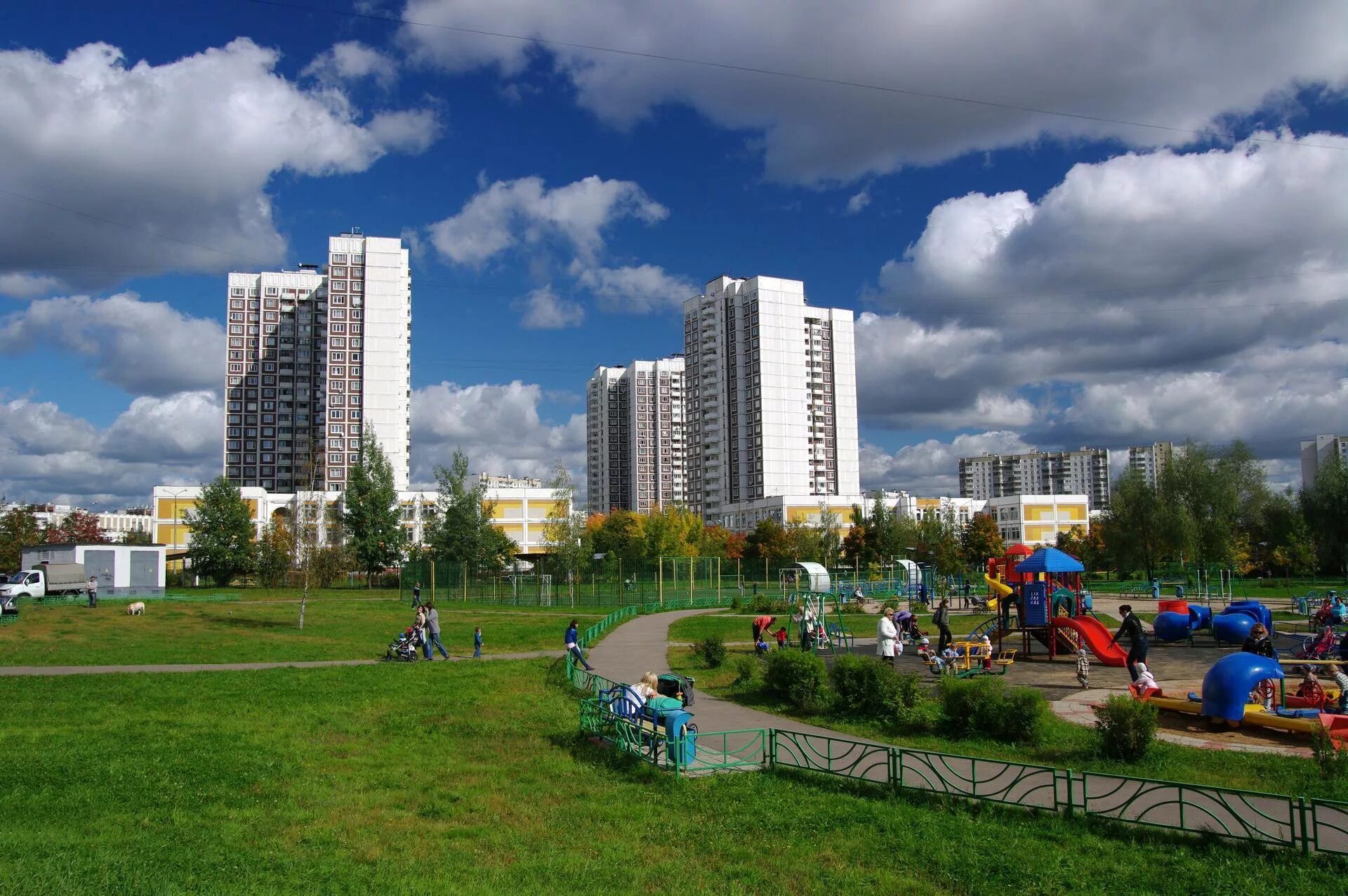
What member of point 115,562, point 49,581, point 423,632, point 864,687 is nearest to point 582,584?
point 115,562

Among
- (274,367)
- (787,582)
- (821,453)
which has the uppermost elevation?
(274,367)

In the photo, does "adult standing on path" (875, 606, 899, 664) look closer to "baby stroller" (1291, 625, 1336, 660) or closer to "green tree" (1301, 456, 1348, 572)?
Answer: "baby stroller" (1291, 625, 1336, 660)

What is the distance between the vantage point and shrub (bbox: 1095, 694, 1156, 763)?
1180 cm

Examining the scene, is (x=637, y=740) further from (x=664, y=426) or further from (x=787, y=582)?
(x=664, y=426)

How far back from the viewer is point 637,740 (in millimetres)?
13234

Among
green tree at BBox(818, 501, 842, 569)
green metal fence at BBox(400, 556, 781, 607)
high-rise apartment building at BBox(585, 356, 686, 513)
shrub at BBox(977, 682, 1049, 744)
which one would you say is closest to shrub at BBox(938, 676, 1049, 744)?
shrub at BBox(977, 682, 1049, 744)

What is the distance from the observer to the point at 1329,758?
425 inches

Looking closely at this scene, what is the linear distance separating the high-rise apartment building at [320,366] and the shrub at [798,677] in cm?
8356

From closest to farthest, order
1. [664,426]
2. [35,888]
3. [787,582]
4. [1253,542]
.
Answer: [35,888], [787,582], [1253,542], [664,426]

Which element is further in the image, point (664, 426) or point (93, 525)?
point (664, 426)

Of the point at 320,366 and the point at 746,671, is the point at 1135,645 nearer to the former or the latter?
the point at 746,671

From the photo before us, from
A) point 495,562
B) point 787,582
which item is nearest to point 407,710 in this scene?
point 787,582

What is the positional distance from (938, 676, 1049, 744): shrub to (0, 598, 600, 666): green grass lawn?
1611 cm

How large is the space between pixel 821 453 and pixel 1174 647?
8752 centimetres
